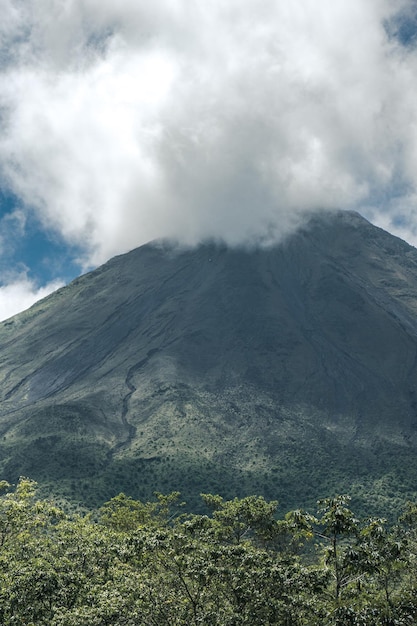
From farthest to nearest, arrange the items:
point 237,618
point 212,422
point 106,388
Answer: point 106,388, point 212,422, point 237,618

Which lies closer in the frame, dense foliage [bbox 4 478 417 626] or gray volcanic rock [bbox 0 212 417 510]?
dense foliage [bbox 4 478 417 626]

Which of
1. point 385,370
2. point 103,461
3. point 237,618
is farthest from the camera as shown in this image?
point 385,370

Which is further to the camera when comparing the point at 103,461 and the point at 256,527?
the point at 103,461

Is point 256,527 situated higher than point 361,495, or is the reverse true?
point 256,527

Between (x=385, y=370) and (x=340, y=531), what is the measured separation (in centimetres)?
18829

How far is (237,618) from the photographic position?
22500 millimetres

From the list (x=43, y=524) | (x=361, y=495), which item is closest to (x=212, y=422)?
(x=361, y=495)

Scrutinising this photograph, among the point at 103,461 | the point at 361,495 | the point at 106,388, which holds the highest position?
the point at 106,388

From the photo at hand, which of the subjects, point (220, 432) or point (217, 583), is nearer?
point (217, 583)

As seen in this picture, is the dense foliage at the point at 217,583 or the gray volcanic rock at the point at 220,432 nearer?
the dense foliage at the point at 217,583

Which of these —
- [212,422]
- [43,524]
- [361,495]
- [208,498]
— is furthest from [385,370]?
[43,524]

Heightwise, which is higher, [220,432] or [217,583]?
[217,583]

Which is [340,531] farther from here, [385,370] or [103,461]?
[385,370]

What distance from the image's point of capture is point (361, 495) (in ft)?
398
